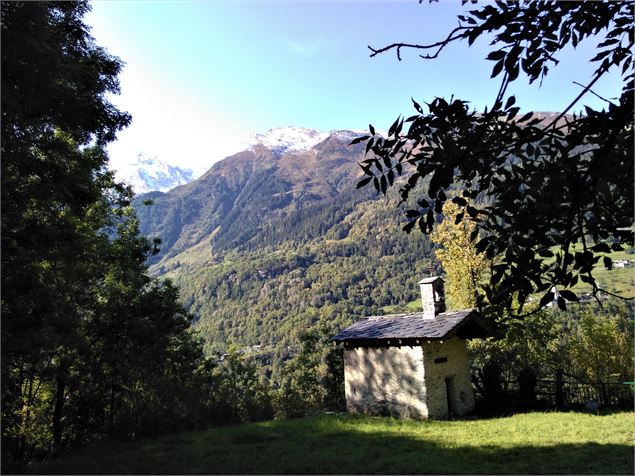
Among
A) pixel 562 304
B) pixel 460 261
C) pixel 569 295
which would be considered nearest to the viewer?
pixel 562 304

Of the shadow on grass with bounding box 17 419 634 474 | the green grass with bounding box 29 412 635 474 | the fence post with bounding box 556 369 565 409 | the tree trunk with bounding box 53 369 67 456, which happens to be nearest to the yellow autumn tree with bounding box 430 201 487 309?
the fence post with bounding box 556 369 565 409

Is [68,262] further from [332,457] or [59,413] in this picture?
[59,413]

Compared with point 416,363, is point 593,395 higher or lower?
Result: lower

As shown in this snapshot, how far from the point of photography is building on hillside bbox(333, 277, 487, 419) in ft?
59.0

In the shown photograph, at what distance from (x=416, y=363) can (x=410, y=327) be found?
5.83 feet

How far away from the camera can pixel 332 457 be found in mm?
10766

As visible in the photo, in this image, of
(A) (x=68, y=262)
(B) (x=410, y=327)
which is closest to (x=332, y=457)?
(A) (x=68, y=262)

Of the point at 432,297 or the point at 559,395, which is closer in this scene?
the point at 559,395

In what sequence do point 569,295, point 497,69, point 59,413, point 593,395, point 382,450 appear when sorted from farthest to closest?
point 593,395, point 59,413, point 382,450, point 497,69, point 569,295

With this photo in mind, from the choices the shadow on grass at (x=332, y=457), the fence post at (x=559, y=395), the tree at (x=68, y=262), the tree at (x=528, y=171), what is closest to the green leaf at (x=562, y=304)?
the tree at (x=528, y=171)

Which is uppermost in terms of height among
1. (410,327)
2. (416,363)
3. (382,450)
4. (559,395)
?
(410,327)

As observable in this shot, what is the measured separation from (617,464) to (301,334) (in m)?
27.5

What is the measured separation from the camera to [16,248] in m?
7.36

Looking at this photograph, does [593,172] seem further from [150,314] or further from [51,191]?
[150,314]
